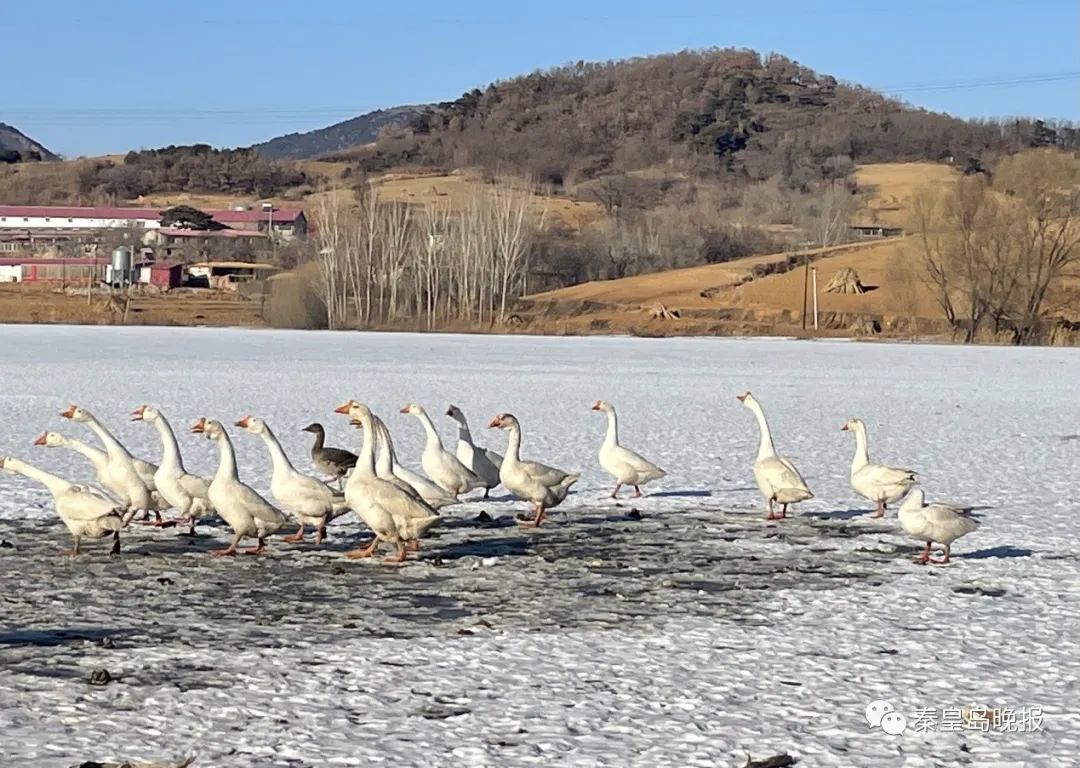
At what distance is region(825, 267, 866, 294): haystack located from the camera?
7356 centimetres

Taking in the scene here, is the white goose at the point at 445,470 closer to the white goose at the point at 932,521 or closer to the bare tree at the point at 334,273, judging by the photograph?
the white goose at the point at 932,521

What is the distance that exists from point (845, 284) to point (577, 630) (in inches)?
2670

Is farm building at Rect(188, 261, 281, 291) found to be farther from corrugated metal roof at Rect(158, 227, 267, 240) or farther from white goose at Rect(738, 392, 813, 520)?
white goose at Rect(738, 392, 813, 520)

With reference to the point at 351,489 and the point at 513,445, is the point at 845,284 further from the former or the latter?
the point at 351,489

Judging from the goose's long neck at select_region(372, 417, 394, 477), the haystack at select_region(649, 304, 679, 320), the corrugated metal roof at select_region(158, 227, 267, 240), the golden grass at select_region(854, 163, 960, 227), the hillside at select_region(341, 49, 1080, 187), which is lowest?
the goose's long neck at select_region(372, 417, 394, 477)

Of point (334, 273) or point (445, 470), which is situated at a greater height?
point (334, 273)

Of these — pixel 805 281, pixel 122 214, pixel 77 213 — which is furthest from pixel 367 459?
pixel 77 213

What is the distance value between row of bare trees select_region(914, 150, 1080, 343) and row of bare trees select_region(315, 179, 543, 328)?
64.8 feet


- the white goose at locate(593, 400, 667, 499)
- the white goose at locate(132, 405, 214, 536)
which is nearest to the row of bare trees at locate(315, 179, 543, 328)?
the white goose at locate(593, 400, 667, 499)

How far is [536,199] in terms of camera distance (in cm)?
13475

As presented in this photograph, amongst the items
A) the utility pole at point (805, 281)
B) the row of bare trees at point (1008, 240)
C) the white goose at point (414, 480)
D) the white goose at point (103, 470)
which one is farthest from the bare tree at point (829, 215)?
the white goose at point (103, 470)

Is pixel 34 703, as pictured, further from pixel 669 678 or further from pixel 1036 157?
pixel 1036 157

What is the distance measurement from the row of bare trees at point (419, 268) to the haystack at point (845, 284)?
15.4 m

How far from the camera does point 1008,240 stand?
58.8m
